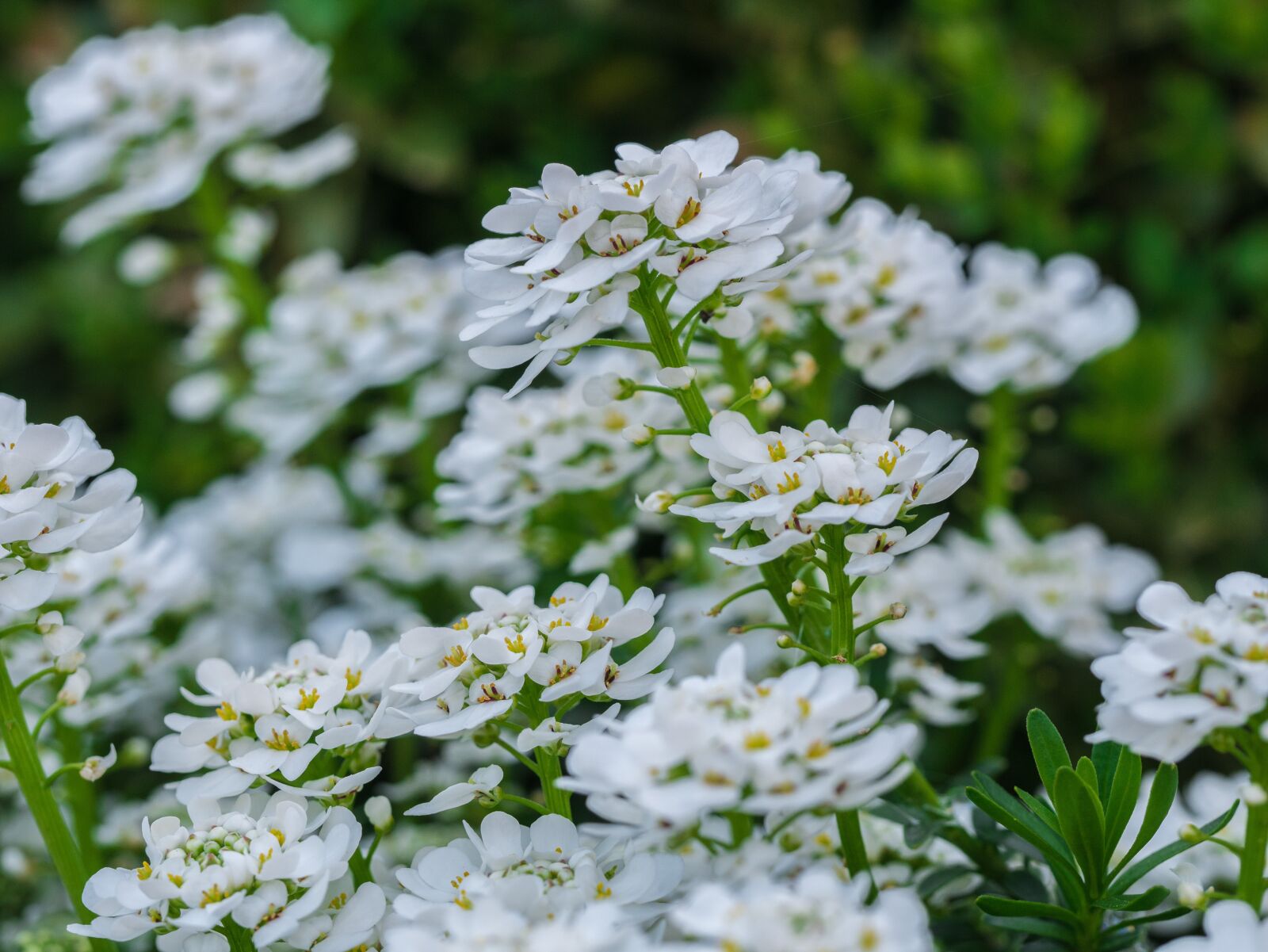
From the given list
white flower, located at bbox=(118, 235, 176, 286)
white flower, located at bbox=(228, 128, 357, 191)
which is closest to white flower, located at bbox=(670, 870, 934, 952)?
white flower, located at bbox=(228, 128, 357, 191)

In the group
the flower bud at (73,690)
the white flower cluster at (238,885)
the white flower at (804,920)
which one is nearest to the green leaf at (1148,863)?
the white flower at (804,920)

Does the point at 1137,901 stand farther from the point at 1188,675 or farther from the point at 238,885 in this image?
the point at 238,885

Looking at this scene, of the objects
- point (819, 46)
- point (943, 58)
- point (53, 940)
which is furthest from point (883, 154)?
point (53, 940)

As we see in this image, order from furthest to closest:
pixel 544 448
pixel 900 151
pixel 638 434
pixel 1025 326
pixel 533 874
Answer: pixel 900 151, pixel 1025 326, pixel 544 448, pixel 638 434, pixel 533 874

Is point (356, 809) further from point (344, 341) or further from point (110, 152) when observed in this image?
point (110, 152)

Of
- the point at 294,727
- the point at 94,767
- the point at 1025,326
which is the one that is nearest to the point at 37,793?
the point at 94,767

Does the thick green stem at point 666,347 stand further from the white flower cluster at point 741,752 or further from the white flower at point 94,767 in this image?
the white flower at point 94,767

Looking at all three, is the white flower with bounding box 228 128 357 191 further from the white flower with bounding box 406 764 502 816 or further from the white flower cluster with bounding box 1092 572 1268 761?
the white flower cluster with bounding box 1092 572 1268 761
